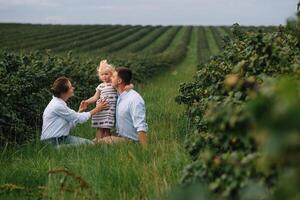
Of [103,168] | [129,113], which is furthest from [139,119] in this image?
[103,168]

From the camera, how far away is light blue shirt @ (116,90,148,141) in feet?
23.5

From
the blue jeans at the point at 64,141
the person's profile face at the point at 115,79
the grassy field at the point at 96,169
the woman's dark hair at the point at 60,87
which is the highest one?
the person's profile face at the point at 115,79

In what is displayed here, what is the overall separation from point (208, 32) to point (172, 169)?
74279 millimetres

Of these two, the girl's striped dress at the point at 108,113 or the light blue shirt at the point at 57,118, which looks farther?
the girl's striped dress at the point at 108,113

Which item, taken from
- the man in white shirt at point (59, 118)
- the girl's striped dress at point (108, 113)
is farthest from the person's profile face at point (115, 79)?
the man in white shirt at point (59, 118)

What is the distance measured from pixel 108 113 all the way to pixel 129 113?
544 millimetres

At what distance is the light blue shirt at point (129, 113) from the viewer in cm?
718

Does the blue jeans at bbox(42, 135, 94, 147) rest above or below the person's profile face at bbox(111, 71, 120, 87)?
below

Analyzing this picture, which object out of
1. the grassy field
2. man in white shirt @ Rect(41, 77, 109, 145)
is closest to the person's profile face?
man in white shirt @ Rect(41, 77, 109, 145)

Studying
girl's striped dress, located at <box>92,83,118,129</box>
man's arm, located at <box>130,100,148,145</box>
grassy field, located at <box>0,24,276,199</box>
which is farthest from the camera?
girl's striped dress, located at <box>92,83,118,129</box>

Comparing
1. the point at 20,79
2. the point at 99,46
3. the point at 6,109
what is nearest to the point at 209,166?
the point at 6,109

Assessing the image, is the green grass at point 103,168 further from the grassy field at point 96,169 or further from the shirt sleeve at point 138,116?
the shirt sleeve at point 138,116

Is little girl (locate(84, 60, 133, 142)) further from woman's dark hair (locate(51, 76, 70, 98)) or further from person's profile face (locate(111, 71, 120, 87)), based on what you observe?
woman's dark hair (locate(51, 76, 70, 98))

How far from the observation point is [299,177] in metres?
1.13
